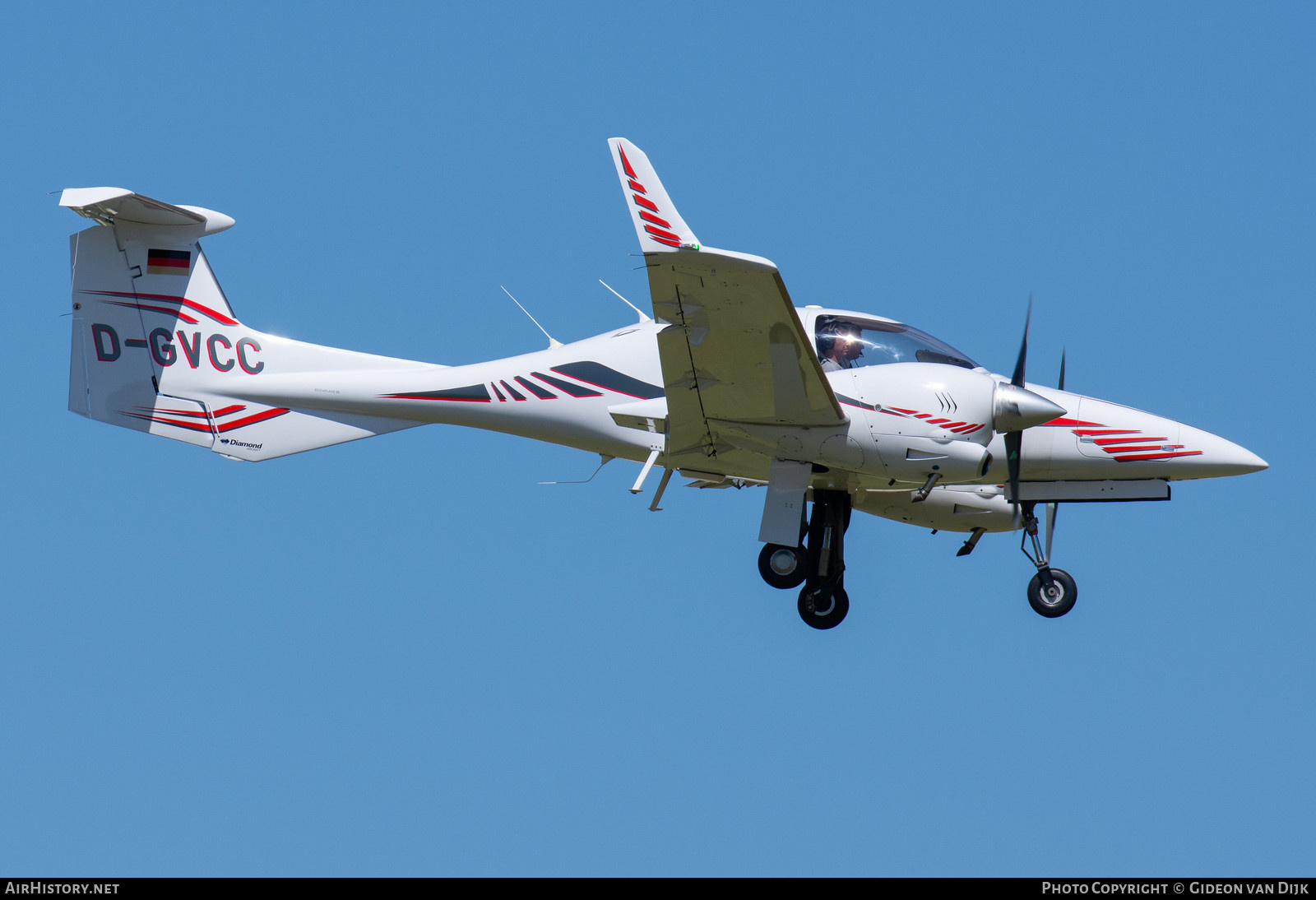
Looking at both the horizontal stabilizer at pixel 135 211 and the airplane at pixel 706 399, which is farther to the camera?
the horizontal stabilizer at pixel 135 211

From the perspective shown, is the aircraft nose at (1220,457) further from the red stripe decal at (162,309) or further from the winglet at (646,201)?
the red stripe decal at (162,309)

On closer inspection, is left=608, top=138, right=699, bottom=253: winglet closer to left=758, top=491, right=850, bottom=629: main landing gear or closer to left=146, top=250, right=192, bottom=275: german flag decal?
left=758, top=491, right=850, bottom=629: main landing gear

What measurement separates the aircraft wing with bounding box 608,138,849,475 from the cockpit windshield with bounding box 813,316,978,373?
79cm

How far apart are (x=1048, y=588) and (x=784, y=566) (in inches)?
133

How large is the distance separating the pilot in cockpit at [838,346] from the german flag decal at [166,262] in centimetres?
859

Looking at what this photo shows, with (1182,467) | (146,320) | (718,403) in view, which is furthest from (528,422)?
(1182,467)

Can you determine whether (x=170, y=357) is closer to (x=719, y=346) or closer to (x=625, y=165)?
(x=625, y=165)

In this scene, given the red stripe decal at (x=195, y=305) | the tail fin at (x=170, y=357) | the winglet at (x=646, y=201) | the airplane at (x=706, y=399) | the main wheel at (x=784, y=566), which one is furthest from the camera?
the red stripe decal at (x=195, y=305)

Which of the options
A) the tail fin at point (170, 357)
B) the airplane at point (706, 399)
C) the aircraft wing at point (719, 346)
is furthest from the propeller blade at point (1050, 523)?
the tail fin at point (170, 357)

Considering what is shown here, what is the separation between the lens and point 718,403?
16859 mm

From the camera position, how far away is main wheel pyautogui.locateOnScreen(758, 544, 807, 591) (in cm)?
Answer: 1792

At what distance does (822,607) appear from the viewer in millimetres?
18125

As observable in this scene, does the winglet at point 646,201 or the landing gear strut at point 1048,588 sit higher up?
the winglet at point 646,201

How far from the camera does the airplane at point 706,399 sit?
16406mm
